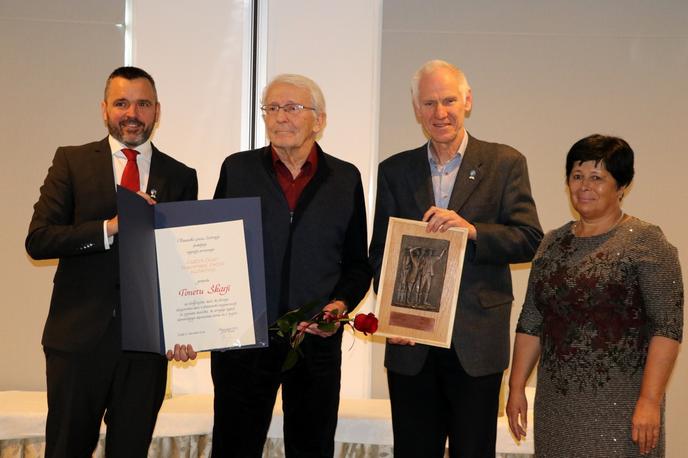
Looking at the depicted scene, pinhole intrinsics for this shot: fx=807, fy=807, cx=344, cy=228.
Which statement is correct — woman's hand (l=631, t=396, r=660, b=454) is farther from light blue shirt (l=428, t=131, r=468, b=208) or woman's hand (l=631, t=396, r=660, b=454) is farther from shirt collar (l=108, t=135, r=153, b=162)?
shirt collar (l=108, t=135, r=153, b=162)

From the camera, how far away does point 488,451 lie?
290cm

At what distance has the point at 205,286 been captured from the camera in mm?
2834

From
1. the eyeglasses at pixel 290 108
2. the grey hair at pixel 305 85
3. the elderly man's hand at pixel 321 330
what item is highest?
the grey hair at pixel 305 85

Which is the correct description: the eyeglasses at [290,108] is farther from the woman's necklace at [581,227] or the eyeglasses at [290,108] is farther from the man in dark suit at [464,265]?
the woman's necklace at [581,227]

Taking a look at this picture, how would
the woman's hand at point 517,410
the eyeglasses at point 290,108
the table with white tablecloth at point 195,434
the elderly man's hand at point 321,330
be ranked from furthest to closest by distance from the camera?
1. the table with white tablecloth at point 195,434
2. the eyeglasses at point 290,108
3. the woman's hand at point 517,410
4. the elderly man's hand at point 321,330

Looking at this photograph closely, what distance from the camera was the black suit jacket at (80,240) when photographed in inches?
112

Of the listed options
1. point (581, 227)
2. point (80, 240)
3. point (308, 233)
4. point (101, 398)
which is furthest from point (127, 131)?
point (581, 227)

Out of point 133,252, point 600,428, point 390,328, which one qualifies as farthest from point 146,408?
point 600,428

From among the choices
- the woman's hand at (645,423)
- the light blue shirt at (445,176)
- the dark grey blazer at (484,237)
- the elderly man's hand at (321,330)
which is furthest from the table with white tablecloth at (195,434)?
the light blue shirt at (445,176)

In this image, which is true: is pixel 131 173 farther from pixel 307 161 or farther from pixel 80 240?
pixel 307 161

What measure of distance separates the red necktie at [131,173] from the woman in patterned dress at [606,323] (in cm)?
152

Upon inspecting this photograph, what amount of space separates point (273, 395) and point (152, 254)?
2.31 feet

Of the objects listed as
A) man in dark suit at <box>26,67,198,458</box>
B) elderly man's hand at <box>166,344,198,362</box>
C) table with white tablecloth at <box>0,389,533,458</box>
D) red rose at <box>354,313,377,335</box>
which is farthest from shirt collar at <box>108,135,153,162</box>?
table with white tablecloth at <box>0,389,533,458</box>

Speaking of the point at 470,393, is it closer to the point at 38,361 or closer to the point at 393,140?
the point at 393,140
